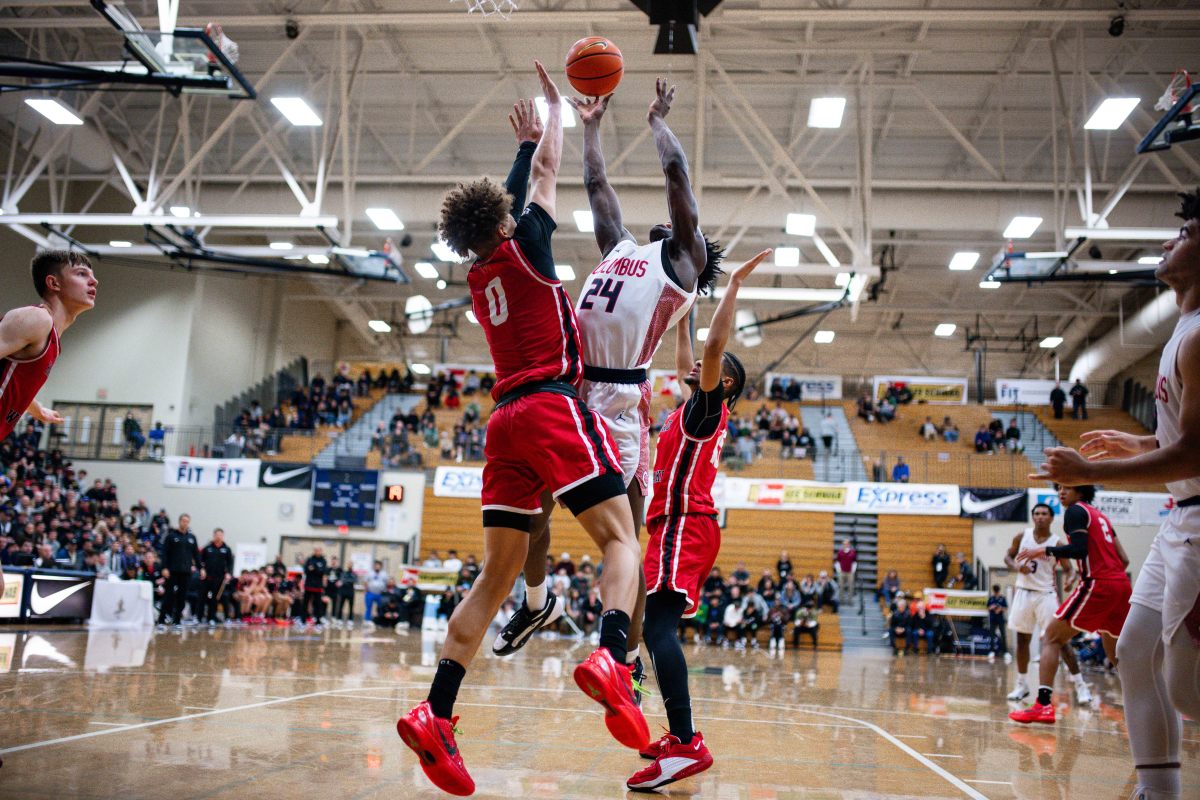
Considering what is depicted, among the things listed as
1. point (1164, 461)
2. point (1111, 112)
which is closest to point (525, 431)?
point (1164, 461)

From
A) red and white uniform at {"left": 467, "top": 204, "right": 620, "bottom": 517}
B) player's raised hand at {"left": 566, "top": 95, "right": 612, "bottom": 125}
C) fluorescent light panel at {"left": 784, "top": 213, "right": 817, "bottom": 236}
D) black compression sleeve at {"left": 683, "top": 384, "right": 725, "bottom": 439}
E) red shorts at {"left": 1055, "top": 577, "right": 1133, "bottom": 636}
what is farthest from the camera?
fluorescent light panel at {"left": 784, "top": 213, "right": 817, "bottom": 236}

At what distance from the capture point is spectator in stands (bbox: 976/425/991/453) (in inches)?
1043

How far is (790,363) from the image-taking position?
38.4m

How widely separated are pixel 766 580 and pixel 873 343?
17530 mm

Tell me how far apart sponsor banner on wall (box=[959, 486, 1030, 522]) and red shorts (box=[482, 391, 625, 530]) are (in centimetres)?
2164

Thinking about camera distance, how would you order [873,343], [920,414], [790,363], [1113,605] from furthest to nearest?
[790,363]
[873,343]
[920,414]
[1113,605]

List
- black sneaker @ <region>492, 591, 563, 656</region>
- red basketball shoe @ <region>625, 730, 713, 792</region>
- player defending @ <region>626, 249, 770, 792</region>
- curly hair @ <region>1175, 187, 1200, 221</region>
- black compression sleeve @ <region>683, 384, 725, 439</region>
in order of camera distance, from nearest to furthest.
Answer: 1. curly hair @ <region>1175, 187, 1200, 221</region>
2. red basketball shoe @ <region>625, 730, 713, 792</region>
3. black sneaker @ <region>492, 591, 563, 656</region>
4. player defending @ <region>626, 249, 770, 792</region>
5. black compression sleeve @ <region>683, 384, 725, 439</region>

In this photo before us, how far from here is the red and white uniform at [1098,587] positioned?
714cm

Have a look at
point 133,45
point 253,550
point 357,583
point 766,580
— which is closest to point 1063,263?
point 766,580

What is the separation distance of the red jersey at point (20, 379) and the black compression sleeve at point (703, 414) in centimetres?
283

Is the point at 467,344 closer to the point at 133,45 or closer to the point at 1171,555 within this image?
the point at 133,45

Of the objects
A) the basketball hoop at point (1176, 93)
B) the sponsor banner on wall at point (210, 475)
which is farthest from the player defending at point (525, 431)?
the sponsor banner on wall at point (210, 475)

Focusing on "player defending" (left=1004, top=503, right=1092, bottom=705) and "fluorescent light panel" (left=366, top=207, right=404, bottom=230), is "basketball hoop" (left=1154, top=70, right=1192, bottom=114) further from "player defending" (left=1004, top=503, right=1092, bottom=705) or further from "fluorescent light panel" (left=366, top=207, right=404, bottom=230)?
"fluorescent light panel" (left=366, top=207, right=404, bottom=230)

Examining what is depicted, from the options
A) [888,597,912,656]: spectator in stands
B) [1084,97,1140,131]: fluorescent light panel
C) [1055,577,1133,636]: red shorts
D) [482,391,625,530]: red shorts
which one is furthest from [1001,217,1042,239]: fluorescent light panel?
[482,391,625,530]: red shorts
